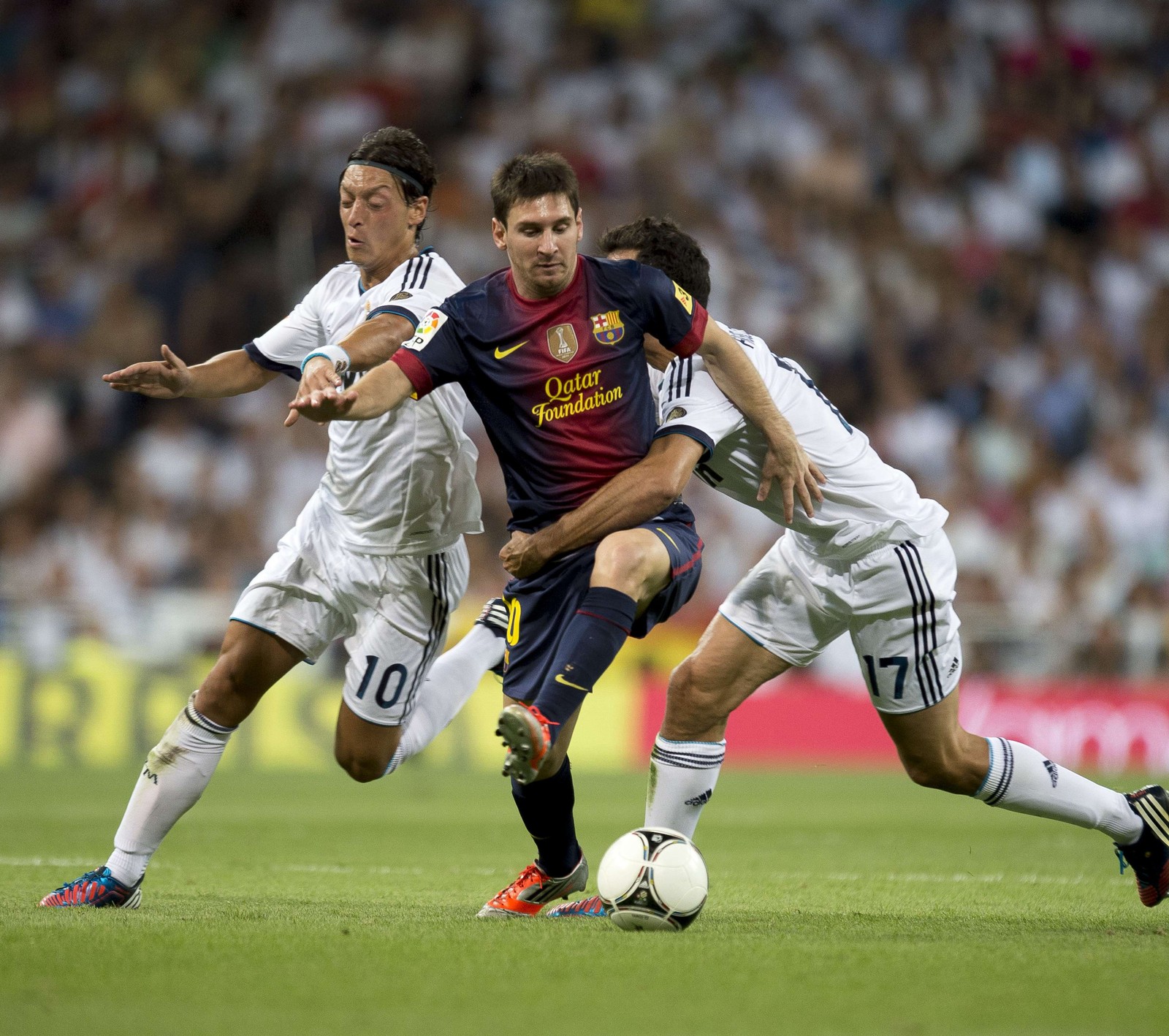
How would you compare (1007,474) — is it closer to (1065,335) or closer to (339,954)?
(1065,335)

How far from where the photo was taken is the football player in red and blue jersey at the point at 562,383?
5.12 metres

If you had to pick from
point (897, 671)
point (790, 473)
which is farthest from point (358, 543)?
point (897, 671)

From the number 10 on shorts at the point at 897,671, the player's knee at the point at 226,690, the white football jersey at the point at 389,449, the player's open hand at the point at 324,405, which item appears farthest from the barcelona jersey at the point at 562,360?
the player's knee at the point at 226,690

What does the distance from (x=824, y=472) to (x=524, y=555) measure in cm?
118

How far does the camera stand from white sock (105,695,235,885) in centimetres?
570

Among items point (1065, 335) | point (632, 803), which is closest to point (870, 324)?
point (1065, 335)

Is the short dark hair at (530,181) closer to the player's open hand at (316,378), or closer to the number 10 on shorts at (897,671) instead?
the player's open hand at (316,378)

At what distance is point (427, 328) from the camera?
523 cm

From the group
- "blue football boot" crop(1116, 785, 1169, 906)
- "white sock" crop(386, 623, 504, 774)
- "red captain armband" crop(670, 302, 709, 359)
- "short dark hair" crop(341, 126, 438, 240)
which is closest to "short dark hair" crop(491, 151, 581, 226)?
"red captain armband" crop(670, 302, 709, 359)

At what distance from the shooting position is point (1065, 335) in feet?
55.1

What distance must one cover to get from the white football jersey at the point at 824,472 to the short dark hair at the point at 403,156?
130 cm

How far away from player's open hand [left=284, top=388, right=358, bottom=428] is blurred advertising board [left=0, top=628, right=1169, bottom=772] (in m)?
9.66

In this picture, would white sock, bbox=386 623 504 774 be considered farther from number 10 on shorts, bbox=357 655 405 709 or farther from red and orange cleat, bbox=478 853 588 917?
red and orange cleat, bbox=478 853 588 917

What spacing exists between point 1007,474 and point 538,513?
1137 centimetres
